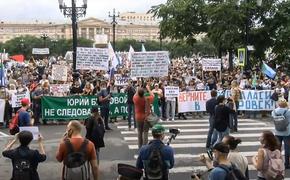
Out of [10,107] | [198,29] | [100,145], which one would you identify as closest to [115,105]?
[10,107]

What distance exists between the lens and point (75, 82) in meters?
21.8

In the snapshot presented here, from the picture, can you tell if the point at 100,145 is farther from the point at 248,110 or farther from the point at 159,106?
the point at 248,110

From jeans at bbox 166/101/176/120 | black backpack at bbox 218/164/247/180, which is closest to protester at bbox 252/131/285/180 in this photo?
black backpack at bbox 218/164/247/180

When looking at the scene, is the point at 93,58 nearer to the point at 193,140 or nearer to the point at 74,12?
the point at 74,12

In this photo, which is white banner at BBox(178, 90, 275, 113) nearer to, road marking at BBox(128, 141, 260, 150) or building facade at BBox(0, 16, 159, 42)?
road marking at BBox(128, 141, 260, 150)

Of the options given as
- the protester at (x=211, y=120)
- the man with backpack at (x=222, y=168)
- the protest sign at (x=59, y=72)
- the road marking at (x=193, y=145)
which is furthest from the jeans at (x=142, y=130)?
the protest sign at (x=59, y=72)

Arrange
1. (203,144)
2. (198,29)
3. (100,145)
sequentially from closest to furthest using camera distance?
1. (100,145)
2. (203,144)
3. (198,29)

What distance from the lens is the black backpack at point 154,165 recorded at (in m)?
7.08

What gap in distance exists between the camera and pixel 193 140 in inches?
623

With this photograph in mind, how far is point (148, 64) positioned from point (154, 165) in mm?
12644

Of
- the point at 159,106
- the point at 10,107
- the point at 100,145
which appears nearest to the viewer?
the point at 100,145

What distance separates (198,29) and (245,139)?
25.2m

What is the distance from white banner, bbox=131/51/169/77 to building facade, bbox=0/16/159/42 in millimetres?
133215

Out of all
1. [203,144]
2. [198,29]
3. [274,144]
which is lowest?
[203,144]
